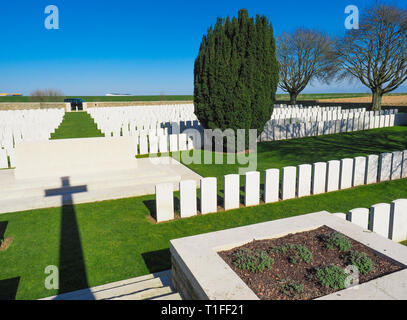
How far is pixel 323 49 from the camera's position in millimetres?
29781

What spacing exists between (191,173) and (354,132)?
986 cm

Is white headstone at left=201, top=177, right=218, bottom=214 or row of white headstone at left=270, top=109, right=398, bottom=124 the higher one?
row of white headstone at left=270, top=109, right=398, bottom=124

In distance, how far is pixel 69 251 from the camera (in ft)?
14.2

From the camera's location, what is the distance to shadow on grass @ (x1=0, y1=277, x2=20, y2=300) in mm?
3335

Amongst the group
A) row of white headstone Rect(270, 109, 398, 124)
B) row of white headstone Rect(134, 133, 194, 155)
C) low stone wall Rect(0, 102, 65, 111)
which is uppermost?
low stone wall Rect(0, 102, 65, 111)

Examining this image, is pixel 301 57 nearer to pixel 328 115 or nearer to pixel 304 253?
pixel 328 115

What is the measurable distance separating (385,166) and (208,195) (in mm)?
4694

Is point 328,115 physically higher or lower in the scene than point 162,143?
higher

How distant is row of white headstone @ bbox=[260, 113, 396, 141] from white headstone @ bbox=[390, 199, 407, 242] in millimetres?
8504

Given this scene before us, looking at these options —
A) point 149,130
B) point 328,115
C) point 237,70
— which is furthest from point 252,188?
point 328,115

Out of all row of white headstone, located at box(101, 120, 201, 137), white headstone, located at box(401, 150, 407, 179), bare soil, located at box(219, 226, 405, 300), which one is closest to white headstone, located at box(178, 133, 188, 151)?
row of white headstone, located at box(101, 120, 201, 137)

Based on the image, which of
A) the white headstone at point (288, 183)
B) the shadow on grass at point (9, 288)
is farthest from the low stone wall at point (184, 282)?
the white headstone at point (288, 183)

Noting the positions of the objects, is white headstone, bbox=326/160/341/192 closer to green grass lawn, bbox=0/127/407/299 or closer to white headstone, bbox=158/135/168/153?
green grass lawn, bbox=0/127/407/299

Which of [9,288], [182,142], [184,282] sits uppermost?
[182,142]
